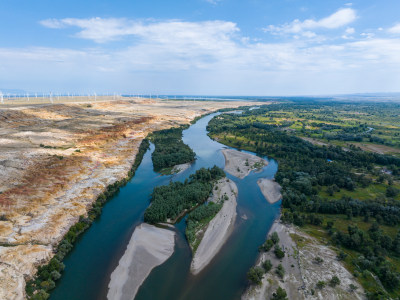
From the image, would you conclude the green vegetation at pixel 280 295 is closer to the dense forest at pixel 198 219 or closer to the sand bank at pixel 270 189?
the dense forest at pixel 198 219

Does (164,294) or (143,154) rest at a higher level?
(143,154)

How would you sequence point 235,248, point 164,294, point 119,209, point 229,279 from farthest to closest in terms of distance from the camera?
point 119,209 → point 235,248 → point 229,279 → point 164,294

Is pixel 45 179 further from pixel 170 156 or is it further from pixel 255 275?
pixel 255 275

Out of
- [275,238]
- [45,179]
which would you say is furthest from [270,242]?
[45,179]

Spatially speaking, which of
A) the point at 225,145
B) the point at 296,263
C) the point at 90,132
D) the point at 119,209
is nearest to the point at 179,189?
the point at 119,209

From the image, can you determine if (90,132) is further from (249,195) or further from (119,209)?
(249,195)

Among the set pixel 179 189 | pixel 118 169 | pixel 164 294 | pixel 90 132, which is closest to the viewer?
pixel 164 294

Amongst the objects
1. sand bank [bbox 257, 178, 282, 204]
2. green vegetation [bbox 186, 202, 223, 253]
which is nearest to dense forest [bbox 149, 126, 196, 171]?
sand bank [bbox 257, 178, 282, 204]
